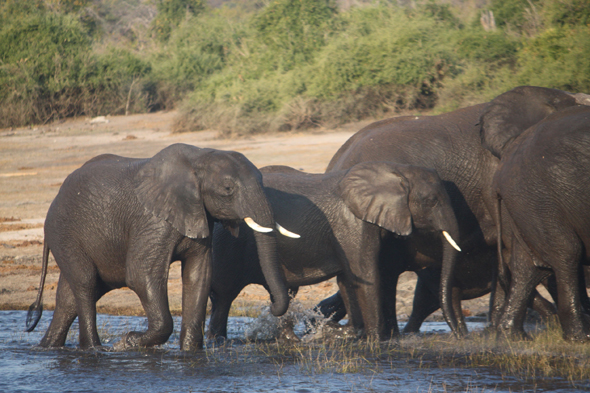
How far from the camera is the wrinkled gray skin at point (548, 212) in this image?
225 inches

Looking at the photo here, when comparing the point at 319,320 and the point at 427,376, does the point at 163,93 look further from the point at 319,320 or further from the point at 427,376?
the point at 427,376

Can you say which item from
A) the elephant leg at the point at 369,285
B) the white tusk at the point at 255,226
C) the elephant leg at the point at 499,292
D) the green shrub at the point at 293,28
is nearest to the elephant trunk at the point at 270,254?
the white tusk at the point at 255,226

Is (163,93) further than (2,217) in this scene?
Yes

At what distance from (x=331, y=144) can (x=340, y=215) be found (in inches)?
335

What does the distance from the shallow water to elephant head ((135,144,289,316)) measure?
520 millimetres

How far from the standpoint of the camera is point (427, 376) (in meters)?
5.39

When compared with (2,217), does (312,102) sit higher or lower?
higher

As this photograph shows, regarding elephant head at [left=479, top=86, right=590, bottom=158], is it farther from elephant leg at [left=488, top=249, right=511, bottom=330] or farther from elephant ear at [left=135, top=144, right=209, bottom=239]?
elephant ear at [left=135, top=144, right=209, bottom=239]

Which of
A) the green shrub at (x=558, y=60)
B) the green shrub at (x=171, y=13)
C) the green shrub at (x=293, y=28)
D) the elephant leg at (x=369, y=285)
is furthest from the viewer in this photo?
the green shrub at (x=171, y=13)

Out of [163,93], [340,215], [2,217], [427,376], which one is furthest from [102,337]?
[163,93]

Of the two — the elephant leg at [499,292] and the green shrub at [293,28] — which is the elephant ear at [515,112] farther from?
the green shrub at [293,28]

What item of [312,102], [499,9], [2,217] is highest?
[499,9]

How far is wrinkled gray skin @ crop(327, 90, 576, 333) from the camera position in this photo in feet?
22.9

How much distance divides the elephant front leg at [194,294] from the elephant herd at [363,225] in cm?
1
